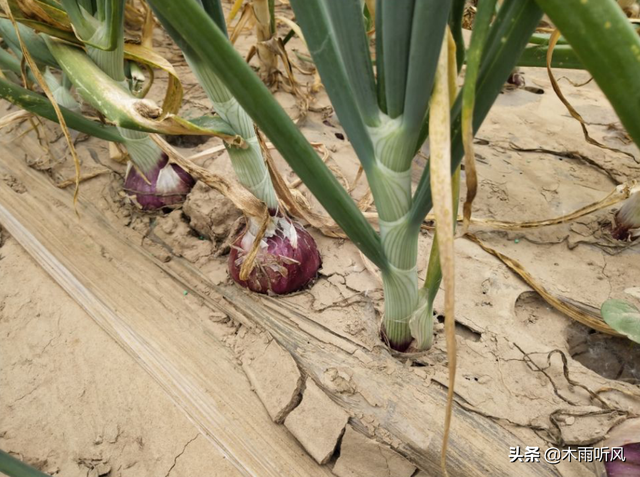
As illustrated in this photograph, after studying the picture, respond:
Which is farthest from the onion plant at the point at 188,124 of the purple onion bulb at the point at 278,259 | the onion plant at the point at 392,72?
the onion plant at the point at 392,72

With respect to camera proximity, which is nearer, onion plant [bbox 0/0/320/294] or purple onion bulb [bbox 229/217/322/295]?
onion plant [bbox 0/0/320/294]

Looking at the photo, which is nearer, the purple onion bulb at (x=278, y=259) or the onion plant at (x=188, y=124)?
the onion plant at (x=188, y=124)

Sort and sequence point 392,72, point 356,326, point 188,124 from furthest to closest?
point 356,326, point 188,124, point 392,72

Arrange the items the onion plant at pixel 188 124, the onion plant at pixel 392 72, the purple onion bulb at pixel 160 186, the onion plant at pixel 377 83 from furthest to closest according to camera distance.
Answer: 1. the purple onion bulb at pixel 160 186
2. the onion plant at pixel 188 124
3. the onion plant at pixel 377 83
4. the onion plant at pixel 392 72

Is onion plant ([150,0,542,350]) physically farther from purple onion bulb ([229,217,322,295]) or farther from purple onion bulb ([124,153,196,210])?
purple onion bulb ([124,153,196,210])

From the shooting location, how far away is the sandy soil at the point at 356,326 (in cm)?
88

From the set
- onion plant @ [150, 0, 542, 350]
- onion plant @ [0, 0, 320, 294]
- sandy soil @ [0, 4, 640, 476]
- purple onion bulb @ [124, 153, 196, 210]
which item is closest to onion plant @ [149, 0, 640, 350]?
onion plant @ [150, 0, 542, 350]

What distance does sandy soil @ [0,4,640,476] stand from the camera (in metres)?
0.88

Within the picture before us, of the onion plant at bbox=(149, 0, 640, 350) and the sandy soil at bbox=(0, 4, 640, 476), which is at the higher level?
the onion plant at bbox=(149, 0, 640, 350)

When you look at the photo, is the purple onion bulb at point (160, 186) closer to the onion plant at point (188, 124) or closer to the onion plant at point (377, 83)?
the onion plant at point (188, 124)

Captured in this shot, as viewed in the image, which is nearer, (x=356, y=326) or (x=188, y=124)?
(x=188, y=124)

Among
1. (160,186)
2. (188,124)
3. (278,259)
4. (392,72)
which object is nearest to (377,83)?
(392,72)

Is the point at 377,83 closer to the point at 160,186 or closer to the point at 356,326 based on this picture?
the point at 356,326

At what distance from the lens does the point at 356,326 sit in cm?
99
